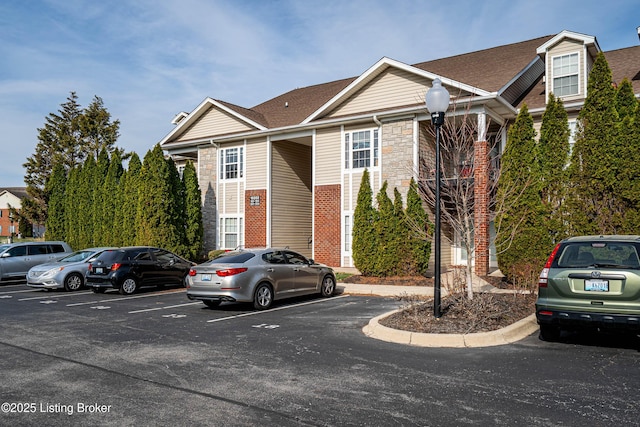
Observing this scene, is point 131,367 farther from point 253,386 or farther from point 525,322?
point 525,322

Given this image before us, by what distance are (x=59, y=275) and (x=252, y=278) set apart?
810cm

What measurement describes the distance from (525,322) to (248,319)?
17.5 ft

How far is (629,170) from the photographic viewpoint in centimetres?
1373

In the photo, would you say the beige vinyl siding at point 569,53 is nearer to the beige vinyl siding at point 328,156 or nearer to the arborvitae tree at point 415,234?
the arborvitae tree at point 415,234

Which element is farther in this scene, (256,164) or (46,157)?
(46,157)

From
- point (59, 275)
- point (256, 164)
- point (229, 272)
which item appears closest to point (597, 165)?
point (229, 272)

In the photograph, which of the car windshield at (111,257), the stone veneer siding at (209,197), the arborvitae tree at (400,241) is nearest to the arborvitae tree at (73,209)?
the stone veneer siding at (209,197)

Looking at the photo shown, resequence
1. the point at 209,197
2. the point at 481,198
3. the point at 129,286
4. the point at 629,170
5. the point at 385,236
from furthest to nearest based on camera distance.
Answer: the point at 209,197, the point at 385,236, the point at 481,198, the point at 129,286, the point at 629,170

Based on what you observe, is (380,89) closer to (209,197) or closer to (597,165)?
(597,165)

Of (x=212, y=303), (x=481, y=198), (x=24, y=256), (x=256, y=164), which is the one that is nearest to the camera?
(x=212, y=303)

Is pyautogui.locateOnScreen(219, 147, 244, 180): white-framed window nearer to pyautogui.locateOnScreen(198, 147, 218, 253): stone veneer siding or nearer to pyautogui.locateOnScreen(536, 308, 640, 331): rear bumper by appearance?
pyautogui.locateOnScreen(198, 147, 218, 253): stone veneer siding

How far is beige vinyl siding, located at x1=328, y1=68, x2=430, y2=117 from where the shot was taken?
19.4m

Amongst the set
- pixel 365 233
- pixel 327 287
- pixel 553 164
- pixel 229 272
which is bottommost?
pixel 327 287

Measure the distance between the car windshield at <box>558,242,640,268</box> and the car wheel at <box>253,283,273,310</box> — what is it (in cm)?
644
